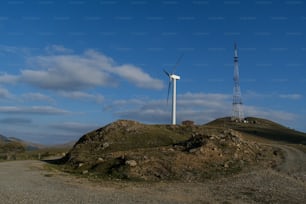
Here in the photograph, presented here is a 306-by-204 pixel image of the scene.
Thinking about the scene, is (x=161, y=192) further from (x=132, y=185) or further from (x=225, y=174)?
(x=225, y=174)

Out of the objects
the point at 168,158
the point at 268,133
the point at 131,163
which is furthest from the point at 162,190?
the point at 268,133

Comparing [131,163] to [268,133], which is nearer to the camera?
[131,163]

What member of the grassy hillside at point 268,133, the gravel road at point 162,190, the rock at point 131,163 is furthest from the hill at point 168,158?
the grassy hillside at point 268,133

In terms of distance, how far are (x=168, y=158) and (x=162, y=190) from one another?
13406 mm

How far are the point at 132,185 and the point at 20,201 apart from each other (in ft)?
40.1

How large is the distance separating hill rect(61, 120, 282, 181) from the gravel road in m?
4.19

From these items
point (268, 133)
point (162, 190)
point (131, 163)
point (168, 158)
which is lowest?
point (162, 190)

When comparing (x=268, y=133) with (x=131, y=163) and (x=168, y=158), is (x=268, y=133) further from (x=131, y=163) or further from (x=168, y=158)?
(x=131, y=163)

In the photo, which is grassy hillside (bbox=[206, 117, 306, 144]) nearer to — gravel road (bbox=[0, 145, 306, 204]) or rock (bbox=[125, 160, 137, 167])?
rock (bbox=[125, 160, 137, 167])

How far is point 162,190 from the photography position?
104 ft

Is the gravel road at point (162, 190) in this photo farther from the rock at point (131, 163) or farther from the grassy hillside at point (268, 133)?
the grassy hillside at point (268, 133)

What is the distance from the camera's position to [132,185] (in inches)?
1378

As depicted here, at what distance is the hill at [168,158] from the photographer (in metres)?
41.2

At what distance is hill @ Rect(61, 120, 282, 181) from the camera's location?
41.2m
